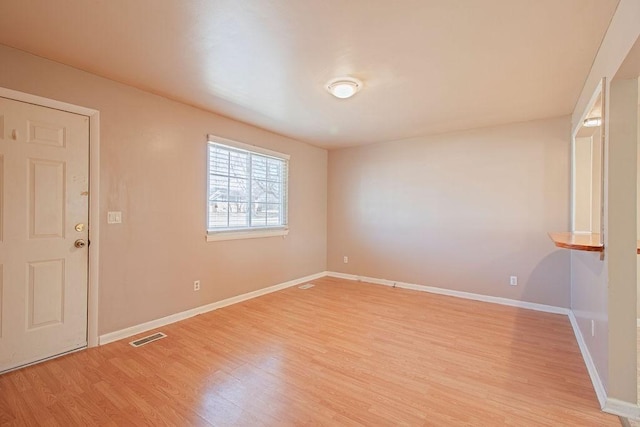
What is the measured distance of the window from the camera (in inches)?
152

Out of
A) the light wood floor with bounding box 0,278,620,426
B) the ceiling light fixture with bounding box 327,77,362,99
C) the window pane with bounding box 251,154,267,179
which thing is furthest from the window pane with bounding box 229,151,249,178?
the light wood floor with bounding box 0,278,620,426

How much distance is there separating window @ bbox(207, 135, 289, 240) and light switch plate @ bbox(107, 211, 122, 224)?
101cm

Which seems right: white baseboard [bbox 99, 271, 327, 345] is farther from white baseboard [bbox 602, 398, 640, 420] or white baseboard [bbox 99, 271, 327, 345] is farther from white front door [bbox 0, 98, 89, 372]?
white baseboard [bbox 602, 398, 640, 420]

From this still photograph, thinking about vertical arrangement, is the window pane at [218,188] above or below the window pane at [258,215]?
above

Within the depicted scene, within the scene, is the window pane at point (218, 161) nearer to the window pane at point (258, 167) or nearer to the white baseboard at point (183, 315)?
the window pane at point (258, 167)

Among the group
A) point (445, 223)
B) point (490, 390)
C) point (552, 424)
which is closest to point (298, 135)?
point (445, 223)

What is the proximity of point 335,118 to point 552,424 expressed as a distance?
3.54 metres

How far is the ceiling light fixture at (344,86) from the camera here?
2.78m

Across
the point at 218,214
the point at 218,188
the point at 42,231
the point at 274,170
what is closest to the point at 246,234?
the point at 218,214

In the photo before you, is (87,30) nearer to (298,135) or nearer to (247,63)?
(247,63)

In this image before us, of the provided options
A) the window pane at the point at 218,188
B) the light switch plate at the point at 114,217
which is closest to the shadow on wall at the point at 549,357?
the window pane at the point at 218,188

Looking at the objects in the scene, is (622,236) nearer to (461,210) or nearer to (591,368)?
(591,368)

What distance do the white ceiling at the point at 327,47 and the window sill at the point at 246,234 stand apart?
160 cm

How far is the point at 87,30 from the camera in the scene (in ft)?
6.86
